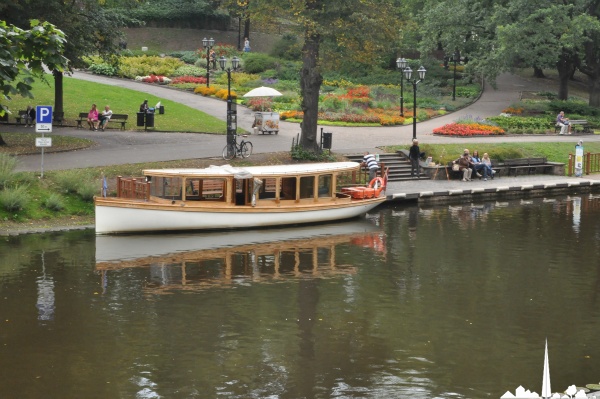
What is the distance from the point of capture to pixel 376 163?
42.5m

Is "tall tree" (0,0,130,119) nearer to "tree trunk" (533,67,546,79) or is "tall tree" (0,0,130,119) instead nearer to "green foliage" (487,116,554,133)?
"green foliage" (487,116,554,133)

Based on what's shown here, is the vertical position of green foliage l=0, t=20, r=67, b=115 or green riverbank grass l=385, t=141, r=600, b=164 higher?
green foliage l=0, t=20, r=67, b=115

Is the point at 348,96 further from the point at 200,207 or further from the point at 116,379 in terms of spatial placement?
the point at 116,379

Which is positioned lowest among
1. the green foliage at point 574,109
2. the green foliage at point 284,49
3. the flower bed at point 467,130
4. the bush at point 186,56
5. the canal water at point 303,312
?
the canal water at point 303,312

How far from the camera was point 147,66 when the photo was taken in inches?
2783

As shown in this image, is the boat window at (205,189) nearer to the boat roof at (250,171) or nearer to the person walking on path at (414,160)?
the boat roof at (250,171)

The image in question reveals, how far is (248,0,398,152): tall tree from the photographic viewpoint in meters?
42.1

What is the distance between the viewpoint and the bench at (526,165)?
4762 centimetres

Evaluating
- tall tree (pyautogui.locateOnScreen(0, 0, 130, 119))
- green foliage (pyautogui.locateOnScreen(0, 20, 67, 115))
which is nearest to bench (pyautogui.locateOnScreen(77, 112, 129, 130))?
tall tree (pyautogui.locateOnScreen(0, 0, 130, 119))

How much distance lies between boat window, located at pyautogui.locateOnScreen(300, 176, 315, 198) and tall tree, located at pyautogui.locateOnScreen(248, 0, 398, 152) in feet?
25.1

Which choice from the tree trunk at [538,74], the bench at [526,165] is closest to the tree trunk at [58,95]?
the bench at [526,165]

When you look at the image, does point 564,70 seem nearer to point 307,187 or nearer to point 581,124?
point 581,124

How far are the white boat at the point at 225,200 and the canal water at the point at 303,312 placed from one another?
623 millimetres

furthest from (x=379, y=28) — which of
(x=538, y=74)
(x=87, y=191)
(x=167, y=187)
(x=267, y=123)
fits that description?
(x=538, y=74)
